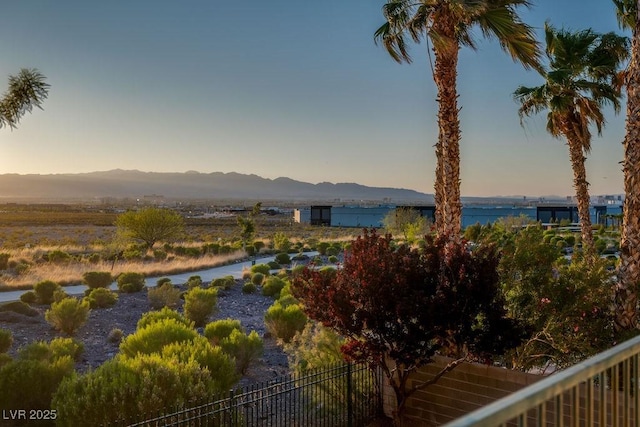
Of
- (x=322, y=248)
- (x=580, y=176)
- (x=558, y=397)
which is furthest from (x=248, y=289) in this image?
(x=558, y=397)

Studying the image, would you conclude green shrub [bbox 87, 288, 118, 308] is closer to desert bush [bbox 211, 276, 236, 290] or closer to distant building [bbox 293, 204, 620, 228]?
desert bush [bbox 211, 276, 236, 290]

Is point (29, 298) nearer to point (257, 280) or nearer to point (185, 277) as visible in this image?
point (185, 277)

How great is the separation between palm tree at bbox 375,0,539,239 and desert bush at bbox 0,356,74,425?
8.37m

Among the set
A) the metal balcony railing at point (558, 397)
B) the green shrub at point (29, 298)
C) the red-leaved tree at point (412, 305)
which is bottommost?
the green shrub at point (29, 298)

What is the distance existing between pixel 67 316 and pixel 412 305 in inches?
485

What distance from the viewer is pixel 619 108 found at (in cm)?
1845

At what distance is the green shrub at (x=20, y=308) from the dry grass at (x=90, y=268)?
5.85 m

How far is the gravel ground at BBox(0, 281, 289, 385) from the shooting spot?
44.5ft

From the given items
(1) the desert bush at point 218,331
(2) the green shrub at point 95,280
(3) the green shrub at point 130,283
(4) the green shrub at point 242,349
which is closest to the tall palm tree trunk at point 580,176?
(4) the green shrub at point 242,349

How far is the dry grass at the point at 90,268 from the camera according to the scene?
25.4m

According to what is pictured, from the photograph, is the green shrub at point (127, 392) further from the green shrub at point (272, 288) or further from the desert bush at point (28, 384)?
the green shrub at point (272, 288)

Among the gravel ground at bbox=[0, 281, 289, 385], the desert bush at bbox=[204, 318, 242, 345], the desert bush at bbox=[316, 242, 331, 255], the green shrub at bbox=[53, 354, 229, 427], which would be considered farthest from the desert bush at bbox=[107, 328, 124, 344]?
the desert bush at bbox=[316, 242, 331, 255]

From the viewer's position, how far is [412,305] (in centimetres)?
783

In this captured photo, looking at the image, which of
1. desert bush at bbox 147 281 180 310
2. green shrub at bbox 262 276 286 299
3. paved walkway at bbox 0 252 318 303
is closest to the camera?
desert bush at bbox 147 281 180 310
